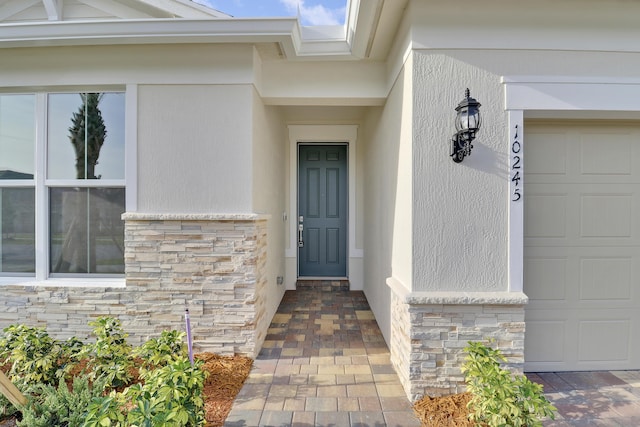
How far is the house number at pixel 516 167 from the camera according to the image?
250 cm

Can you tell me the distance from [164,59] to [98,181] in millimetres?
1309

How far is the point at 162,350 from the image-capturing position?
2.53 meters

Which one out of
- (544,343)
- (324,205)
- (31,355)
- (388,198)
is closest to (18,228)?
(31,355)

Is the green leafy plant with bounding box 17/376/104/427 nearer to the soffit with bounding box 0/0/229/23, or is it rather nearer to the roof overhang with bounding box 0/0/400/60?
the roof overhang with bounding box 0/0/400/60

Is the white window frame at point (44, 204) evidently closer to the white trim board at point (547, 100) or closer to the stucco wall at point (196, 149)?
the stucco wall at point (196, 149)

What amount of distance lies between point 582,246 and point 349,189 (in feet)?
10.1

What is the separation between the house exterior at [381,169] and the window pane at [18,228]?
0.02 meters

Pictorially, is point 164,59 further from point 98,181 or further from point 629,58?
point 629,58

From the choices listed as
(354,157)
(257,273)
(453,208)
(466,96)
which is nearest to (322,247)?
(354,157)

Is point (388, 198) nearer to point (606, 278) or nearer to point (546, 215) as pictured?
point (546, 215)

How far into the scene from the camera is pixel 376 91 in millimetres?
3439

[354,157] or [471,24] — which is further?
[354,157]

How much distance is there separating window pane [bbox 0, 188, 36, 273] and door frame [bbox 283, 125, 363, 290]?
2.96 m

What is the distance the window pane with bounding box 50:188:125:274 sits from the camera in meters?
3.26
